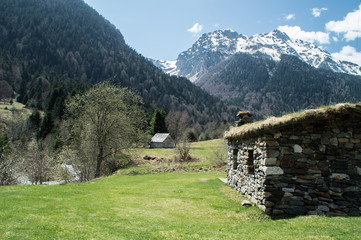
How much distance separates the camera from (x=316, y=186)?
10055mm

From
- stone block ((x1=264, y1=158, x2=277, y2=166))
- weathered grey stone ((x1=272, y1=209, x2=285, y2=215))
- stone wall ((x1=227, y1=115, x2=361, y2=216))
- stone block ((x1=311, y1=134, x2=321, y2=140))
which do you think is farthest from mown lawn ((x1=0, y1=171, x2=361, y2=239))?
stone block ((x1=311, y1=134, x2=321, y2=140))

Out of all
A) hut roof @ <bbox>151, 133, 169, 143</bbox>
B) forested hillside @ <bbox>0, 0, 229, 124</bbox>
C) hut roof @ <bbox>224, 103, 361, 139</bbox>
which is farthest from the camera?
forested hillside @ <bbox>0, 0, 229, 124</bbox>

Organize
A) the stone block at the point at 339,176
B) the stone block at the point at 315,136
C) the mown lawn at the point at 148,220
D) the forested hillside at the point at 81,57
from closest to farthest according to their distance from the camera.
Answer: the mown lawn at the point at 148,220 → the stone block at the point at 339,176 → the stone block at the point at 315,136 → the forested hillside at the point at 81,57

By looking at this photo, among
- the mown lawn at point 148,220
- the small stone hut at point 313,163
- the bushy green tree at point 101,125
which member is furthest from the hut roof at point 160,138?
the small stone hut at point 313,163

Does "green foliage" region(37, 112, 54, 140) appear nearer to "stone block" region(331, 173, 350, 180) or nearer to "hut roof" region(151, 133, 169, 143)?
"hut roof" region(151, 133, 169, 143)

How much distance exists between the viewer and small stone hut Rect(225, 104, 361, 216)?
389 inches

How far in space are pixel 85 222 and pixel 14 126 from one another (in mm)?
63835

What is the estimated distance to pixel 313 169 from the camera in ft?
33.2

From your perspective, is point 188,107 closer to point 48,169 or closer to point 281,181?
point 48,169

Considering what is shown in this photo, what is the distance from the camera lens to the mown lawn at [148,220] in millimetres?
7245

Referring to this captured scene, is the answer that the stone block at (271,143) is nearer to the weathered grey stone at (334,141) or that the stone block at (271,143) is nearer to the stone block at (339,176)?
the weathered grey stone at (334,141)

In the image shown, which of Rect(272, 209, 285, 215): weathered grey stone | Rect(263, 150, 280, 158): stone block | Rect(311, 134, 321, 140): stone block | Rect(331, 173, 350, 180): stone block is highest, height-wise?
Rect(311, 134, 321, 140): stone block

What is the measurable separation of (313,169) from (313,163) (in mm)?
254

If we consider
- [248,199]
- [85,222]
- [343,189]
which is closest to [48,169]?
[85,222]
